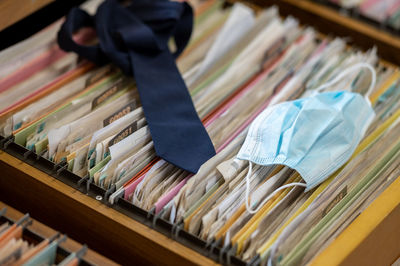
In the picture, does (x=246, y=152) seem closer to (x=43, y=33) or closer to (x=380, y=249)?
(x=380, y=249)

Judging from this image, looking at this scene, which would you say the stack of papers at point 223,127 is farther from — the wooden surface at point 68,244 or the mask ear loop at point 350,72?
the wooden surface at point 68,244

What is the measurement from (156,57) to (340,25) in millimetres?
738

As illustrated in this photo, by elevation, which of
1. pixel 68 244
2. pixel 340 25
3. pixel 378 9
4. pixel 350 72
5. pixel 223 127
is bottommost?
pixel 68 244

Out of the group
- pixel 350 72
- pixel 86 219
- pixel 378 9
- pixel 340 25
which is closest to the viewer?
pixel 86 219

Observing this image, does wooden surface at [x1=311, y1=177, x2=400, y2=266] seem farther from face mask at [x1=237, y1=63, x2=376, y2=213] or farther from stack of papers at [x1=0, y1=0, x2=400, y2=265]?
face mask at [x1=237, y1=63, x2=376, y2=213]

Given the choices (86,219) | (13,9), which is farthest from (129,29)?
(86,219)

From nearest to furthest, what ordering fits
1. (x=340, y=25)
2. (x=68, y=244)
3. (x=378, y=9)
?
(x=68, y=244) → (x=340, y=25) → (x=378, y=9)

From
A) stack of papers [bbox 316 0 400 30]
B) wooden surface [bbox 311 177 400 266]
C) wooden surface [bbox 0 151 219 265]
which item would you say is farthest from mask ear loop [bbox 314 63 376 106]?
wooden surface [bbox 0 151 219 265]

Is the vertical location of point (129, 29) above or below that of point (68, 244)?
above

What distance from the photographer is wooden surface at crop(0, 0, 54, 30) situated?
71.7 inches

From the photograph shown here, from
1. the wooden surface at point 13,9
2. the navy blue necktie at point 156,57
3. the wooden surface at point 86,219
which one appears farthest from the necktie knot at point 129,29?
the wooden surface at point 86,219

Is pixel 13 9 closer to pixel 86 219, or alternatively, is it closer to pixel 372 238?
pixel 86 219

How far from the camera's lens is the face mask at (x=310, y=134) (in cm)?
163

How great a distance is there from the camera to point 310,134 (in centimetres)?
168
